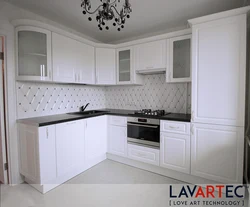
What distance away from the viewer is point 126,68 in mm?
3051

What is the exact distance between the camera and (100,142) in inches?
112

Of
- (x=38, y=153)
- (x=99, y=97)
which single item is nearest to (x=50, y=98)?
(x=38, y=153)

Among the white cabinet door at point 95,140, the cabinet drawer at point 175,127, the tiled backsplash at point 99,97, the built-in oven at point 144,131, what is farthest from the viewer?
the white cabinet door at point 95,140

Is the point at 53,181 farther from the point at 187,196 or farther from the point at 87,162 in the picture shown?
the point at 187,196

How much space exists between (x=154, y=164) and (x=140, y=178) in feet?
1.05

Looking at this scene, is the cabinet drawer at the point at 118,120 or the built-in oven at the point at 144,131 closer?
the built-in oven at the point at 144,131

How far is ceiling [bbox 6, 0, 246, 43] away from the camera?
2.08m

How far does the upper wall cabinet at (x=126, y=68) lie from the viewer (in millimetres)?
2938

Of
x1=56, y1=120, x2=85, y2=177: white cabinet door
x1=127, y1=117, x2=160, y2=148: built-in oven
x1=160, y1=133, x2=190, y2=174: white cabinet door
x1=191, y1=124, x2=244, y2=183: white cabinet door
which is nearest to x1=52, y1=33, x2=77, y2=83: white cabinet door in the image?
x1=56, y1=120, x2=85, y2=177: white cabinet door

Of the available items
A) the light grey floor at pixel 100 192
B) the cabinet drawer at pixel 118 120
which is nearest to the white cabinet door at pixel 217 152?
the light grey floor at pixel 100 192

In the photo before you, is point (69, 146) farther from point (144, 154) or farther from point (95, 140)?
point (144, 154)

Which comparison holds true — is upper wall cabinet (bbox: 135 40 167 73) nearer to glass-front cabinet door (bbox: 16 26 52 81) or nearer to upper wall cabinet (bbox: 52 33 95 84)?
upper wall cabinet (bbox: 52 33 95 84)

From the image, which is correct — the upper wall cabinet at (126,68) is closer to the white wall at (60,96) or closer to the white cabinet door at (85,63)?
the white wall at (60,96)

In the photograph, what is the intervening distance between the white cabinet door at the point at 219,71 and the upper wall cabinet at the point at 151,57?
2.08 feet
